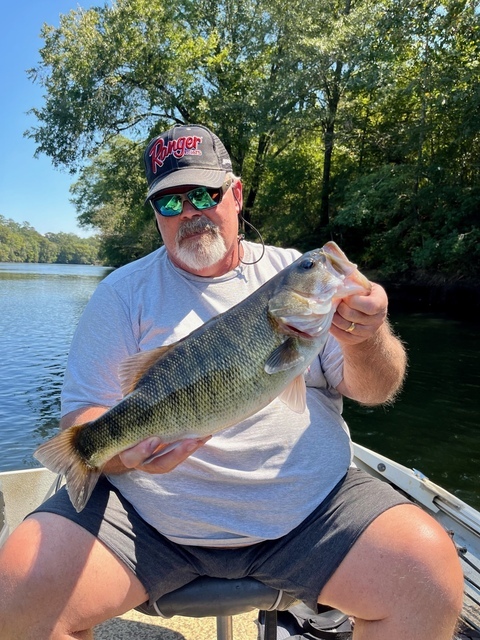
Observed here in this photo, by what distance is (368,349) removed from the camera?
2.21 m

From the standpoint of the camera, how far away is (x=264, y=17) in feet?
79.8

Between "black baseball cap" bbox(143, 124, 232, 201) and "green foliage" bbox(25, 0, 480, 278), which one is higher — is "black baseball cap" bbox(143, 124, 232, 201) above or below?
below

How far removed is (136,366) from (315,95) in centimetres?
2484

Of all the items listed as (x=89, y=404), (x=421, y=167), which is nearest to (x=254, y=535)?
(x=89, y=404)

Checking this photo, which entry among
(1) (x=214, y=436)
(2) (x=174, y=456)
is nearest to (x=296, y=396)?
(1) (x=214, y=436)

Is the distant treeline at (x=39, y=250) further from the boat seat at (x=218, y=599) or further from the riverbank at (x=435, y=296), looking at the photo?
the boat seat at (x=218, y=599)

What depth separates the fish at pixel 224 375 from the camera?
6.72ft

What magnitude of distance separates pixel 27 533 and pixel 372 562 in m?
1.28

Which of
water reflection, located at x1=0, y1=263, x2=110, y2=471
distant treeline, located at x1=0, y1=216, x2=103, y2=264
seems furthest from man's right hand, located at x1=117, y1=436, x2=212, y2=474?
distant treeline, located at x1=0, y1=216, x2=103, y2=264

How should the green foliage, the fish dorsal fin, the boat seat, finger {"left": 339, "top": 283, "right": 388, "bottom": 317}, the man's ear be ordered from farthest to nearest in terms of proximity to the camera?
the green foliage
the man's ear
the fish dorsal fin
the boat seat
finger {"left": 339, "top": 283, "right": 388, "bottom": 317}

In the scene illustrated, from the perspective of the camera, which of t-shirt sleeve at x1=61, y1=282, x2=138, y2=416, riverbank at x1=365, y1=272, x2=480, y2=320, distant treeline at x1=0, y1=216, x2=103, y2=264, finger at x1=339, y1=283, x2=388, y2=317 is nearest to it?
finger at x1=339, y1=283, x2=388, y2=317

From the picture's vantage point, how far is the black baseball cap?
272cm

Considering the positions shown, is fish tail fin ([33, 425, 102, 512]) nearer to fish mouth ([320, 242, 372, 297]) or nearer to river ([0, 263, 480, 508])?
fish mouth ([320, 242, 372, 297])

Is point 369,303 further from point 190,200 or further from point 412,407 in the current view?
point 412,407
